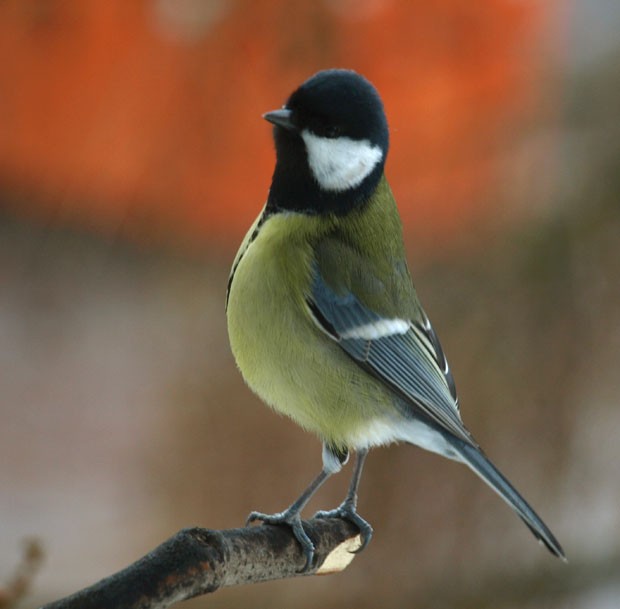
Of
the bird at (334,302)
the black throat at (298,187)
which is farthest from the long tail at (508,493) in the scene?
the black throat at (298,187)

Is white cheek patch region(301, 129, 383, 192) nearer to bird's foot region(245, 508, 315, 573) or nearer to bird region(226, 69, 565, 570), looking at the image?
bird region(226, 69, 565, 570)

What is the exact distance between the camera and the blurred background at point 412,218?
64.9 inches

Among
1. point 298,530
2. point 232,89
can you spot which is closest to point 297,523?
point 298,530

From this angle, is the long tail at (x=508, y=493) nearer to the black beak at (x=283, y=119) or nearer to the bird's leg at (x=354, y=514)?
the bird's leg at (x=354, y=514)

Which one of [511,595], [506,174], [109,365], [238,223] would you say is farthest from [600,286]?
[109,365]

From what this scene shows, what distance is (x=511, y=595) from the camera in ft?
5.42

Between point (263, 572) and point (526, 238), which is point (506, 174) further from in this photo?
point (263, 572)

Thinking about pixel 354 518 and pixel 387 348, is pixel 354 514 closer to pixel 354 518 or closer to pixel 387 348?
pixel 354 518

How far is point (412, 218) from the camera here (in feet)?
6.64

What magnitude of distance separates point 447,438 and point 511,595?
853 mm

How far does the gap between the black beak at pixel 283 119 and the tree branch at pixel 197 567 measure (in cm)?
35

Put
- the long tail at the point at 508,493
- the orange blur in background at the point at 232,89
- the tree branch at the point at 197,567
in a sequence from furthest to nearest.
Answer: the orange blur in background at the point at 232,89 < the long tail at the point at 508,493 < the tree branch at the point at 197,567

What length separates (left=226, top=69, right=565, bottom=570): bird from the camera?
0.88 meters

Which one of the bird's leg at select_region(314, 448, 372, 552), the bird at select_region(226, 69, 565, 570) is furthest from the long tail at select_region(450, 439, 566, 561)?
the bird's leg at select_region(314, 448, 372, 552)
